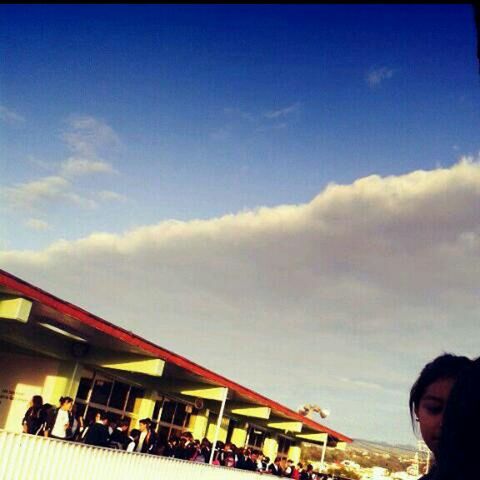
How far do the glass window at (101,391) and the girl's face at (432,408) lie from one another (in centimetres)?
1497

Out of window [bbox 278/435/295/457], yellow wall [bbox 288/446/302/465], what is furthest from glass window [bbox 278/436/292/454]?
yellow wall [bbox 288/446/302/465]

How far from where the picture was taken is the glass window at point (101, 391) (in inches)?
598

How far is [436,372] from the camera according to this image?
1.52 meters

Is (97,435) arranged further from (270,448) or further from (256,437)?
(270,448)

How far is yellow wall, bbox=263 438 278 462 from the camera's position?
26.2 m

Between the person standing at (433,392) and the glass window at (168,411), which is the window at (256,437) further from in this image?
the person standing at (433,392)

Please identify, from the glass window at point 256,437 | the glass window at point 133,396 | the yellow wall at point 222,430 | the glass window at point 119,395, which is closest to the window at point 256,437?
the glass window at point 256,437

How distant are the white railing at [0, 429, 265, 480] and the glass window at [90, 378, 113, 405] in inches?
Result: 183

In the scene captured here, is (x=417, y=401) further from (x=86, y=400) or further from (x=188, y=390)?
(x=188, y=390)

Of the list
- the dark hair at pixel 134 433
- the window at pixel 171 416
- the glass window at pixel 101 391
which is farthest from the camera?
the window at pixel 171 416

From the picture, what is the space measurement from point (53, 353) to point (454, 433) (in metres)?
14.2

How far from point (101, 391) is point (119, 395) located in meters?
0.95

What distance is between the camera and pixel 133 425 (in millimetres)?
16844

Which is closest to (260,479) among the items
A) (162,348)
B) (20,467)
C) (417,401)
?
(162,348)
